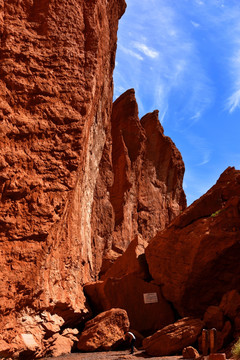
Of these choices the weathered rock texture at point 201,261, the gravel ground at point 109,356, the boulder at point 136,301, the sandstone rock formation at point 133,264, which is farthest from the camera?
the sandstone rock formation at point 133,264

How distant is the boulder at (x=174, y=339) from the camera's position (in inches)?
373

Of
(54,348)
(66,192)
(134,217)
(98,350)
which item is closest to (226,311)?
(98,350)

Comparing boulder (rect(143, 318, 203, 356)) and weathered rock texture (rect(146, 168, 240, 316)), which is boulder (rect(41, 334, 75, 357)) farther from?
weathered rock texture (rect(146, 168, 240, 316))

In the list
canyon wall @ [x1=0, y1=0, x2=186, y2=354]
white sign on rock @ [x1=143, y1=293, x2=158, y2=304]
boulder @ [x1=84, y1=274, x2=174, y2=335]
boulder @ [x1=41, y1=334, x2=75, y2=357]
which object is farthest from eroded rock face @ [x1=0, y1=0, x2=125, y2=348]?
white sign on rock @ [x1=143, y1=293, x2=158, y2=304]

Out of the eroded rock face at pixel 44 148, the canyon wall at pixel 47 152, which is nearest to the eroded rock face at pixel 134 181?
the canyon wall at pixel 47 152

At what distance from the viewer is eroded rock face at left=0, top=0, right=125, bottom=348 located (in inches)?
370

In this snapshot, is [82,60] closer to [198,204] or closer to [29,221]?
[29,221]

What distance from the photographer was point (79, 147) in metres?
11.1

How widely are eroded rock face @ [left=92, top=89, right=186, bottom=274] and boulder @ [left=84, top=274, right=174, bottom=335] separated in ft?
22.3

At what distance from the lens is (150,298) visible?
505 inches

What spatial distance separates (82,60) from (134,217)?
1674 cm

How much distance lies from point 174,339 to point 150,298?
10.7 ft

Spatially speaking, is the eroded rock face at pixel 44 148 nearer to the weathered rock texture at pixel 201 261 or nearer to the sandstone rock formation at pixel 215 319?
the weathered rock texture at pixel 201 261

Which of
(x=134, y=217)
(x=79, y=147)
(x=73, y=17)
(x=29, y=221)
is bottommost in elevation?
(x=29, y=221)
